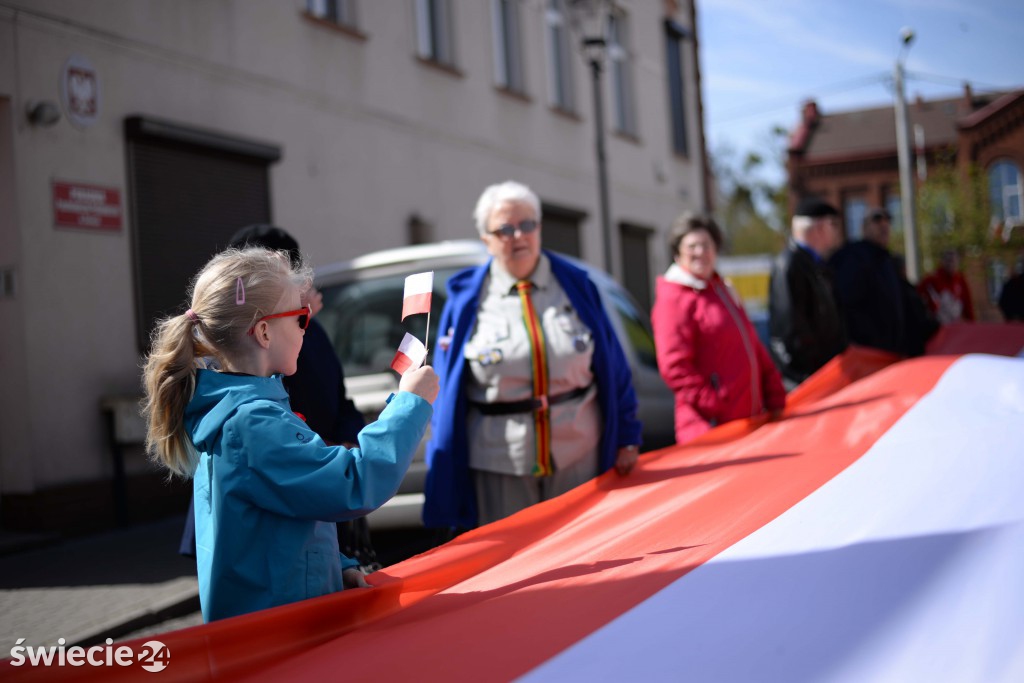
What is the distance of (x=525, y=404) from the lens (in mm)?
4223

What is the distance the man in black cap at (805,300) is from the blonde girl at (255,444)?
370 cm

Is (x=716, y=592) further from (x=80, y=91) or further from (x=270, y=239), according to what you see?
(x=80, y=91)

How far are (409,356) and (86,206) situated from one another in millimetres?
7478

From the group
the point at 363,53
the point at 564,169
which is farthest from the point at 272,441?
the point at 564,169

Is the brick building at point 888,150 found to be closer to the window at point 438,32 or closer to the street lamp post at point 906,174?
the street lamp post at point 906,174

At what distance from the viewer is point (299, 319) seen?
2.64 metres

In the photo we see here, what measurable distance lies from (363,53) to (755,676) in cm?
1213

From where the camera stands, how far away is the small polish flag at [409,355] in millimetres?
2562

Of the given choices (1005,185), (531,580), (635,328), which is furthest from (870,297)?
(1005,185)

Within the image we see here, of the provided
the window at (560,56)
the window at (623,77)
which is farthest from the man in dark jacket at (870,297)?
the window at (623,77)

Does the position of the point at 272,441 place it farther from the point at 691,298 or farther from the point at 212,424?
the point at 691,298

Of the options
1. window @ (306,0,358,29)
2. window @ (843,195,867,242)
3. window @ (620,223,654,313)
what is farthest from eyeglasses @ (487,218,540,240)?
window @ (843,195,867,242)

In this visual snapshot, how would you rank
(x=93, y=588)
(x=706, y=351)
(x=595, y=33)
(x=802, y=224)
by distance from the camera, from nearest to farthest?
(x=706, y=351), (x=802, y=224), (x=93, y=588), (x=595, y=33)

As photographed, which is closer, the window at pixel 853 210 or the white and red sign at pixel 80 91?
the white and red sign at pixel 80 91
